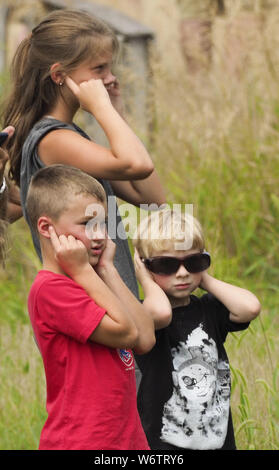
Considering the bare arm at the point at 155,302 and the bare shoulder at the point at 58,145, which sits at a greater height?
the bare shoulder at the point at 58,145

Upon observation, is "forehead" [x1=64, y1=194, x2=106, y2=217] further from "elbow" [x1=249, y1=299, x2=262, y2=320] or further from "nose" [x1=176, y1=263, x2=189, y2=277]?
"elbow" [x1=249, y1=299, x2=262, y2=320]

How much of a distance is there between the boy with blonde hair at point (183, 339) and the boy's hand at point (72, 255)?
0.93 ft

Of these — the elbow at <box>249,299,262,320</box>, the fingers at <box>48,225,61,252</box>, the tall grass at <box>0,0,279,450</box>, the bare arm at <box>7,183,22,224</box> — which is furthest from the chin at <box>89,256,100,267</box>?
the tall grass at <box>0,0,279,450</box>

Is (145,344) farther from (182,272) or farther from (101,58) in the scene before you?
(101,58)

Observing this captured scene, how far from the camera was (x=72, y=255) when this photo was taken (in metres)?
2.39

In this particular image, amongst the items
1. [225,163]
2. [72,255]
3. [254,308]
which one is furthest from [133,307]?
[225,163]

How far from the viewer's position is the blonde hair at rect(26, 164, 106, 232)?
2469 mm

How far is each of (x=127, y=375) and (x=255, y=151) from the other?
287cm

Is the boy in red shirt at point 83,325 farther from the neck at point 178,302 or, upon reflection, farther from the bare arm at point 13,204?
the bare arm at point 13,204

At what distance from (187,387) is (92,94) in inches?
37.1

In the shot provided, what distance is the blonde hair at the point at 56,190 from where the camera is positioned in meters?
2.47

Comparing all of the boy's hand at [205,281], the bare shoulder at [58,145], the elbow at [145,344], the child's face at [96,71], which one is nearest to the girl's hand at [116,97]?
the child's face at [96,71]

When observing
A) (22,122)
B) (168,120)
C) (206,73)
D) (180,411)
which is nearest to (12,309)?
(168,120)

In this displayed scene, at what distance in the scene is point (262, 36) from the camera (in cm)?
549
